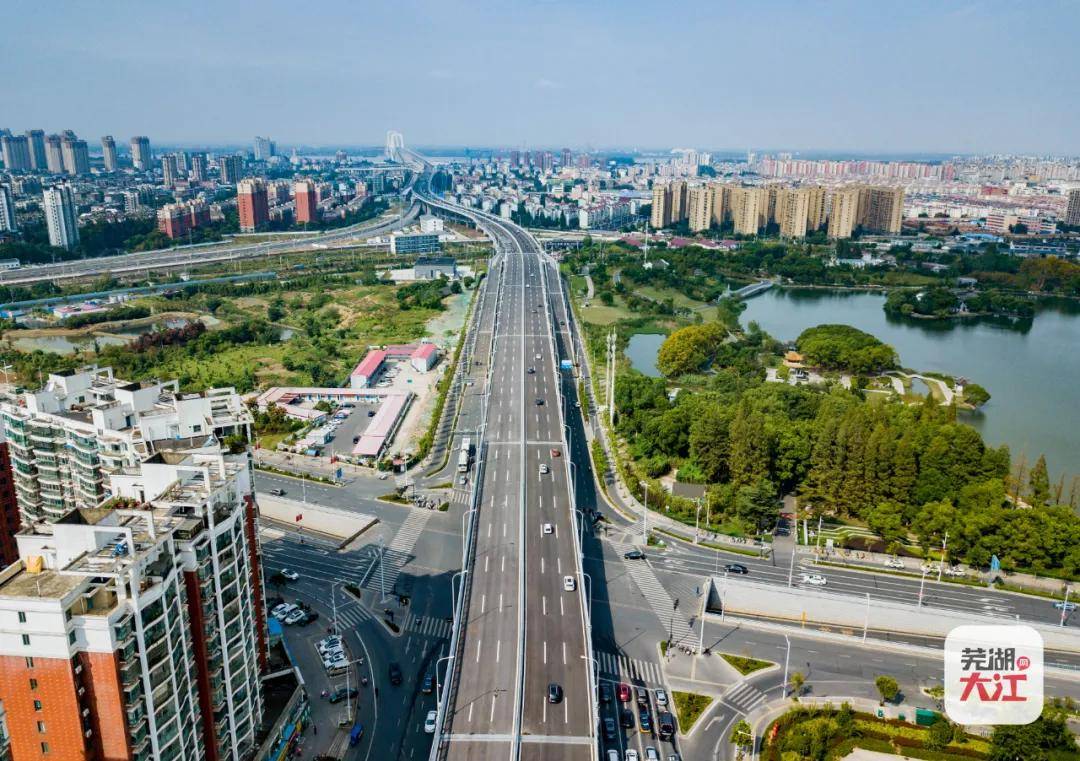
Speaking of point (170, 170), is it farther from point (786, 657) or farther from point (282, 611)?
point (786, 657)

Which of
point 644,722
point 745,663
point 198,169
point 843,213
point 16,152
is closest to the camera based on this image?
point 644,722

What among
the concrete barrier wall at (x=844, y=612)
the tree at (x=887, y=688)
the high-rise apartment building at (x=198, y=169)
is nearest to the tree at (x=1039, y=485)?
the concrete barrier wall at (x=844, y=612)

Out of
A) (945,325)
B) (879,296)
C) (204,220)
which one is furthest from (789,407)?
(204,220)

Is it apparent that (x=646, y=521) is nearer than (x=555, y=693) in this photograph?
No

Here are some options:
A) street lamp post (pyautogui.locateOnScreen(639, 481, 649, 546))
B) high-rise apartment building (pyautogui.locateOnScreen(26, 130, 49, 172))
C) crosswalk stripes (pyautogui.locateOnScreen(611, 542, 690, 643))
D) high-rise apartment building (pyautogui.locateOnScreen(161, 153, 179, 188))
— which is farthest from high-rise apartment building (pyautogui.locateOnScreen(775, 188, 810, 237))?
high-rise apartment building (pyautogui.locateOnScreen(26, 130, 49, 172))

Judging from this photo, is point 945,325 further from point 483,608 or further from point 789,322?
point 483,608

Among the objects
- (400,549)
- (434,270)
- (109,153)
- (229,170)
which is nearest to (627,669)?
(400,549)

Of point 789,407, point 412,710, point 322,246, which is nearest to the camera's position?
point 412,710
